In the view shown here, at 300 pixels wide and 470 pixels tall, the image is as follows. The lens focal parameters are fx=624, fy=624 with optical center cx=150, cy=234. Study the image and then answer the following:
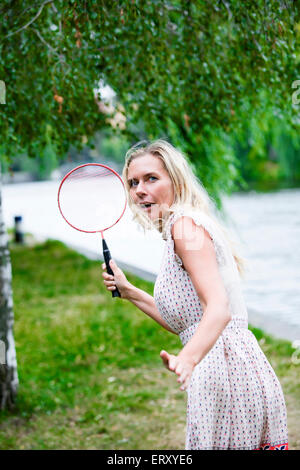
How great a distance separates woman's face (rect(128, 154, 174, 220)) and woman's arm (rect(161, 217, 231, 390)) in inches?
9.0

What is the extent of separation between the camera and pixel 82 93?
4391mm

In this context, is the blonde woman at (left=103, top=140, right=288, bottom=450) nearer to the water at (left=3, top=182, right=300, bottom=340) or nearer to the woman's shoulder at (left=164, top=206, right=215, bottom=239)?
the woman's shoulder at (left=164, top=206, right=215, bottom=239)

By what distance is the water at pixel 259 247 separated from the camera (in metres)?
7.68

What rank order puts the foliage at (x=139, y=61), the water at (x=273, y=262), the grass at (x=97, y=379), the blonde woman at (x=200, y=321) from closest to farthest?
the blonde woman at (x=200, y=321) < the foliage at (x=139, y=61) < the grass at (x=97, y=379) < the water at (x=273, y=262)

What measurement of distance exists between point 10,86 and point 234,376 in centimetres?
275

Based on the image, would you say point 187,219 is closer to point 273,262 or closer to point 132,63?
point 132,63

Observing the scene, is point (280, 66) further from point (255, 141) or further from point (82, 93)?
point (255, 141)

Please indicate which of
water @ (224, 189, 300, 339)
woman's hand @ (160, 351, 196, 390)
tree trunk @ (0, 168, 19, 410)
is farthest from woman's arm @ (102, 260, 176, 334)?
tree trunk @ (0, 168, 19, 410)

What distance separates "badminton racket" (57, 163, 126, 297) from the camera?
2.99 metres

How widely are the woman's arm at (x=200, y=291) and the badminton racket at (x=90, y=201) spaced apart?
0.77 meters

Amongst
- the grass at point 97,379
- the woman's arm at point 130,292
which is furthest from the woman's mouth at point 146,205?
the grass at point 97,379

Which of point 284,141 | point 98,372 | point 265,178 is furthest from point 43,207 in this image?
point 98,372

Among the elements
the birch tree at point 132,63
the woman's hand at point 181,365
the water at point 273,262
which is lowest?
the water at point 273,262

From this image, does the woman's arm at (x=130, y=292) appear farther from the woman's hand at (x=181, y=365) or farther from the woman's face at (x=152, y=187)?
the woman's hand at (x=181, y=365)
